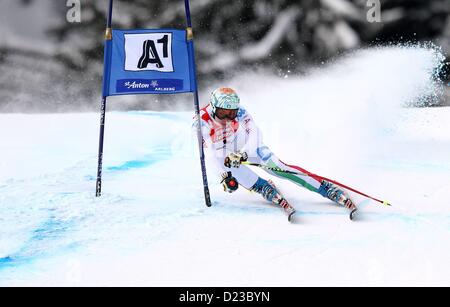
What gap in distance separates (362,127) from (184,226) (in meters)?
5.20

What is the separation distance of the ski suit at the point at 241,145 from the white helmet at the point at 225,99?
0.62ft

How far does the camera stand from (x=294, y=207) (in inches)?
183

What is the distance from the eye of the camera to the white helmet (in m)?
4.52

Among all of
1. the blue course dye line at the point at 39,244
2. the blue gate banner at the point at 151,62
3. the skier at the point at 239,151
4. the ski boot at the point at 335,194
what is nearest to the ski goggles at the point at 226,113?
the skier at the point at 239,151

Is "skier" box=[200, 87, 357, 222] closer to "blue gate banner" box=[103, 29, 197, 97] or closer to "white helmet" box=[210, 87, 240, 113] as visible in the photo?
"white helmet" box=[210, 87, 240, 113]

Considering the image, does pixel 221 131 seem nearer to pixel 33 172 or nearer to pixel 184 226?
pixel 184 226

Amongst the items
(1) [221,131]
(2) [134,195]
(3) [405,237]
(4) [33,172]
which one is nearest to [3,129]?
(4) [33,172]

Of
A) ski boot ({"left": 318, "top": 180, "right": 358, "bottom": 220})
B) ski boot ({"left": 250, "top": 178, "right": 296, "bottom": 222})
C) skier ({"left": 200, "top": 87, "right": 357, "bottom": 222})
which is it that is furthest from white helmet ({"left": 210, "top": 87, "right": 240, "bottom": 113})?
ski boot ({"left": 318, "top": 180, "right": 358, "bottom": 220})

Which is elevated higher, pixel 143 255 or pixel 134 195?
pixel 134 195

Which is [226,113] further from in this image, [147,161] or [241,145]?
[147,161]

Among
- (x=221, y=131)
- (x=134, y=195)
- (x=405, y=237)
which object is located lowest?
(x=405, y=237)

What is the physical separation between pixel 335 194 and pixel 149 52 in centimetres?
207

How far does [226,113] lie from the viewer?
4637 millimetres

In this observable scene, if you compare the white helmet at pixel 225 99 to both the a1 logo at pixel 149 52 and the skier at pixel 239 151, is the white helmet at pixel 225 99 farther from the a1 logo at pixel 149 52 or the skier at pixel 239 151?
the a1 logo at pixel 149 52
